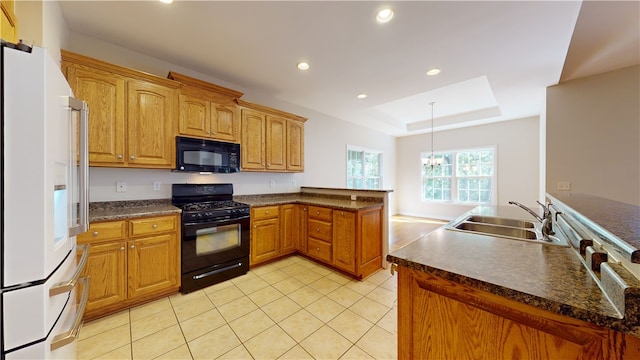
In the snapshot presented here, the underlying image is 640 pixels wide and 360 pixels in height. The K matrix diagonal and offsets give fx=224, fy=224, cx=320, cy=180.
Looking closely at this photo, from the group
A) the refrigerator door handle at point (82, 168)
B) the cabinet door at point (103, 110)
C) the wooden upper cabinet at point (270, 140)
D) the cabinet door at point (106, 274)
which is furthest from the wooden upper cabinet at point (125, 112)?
the refrigerator door handle at point (82, 168)

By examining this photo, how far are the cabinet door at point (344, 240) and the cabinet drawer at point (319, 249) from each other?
A: 12 centimetres

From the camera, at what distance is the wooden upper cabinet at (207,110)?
8.29 ft

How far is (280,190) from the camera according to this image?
3922 mm

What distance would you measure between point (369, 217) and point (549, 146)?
2.91 meters

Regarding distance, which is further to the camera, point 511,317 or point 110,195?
point 110,195

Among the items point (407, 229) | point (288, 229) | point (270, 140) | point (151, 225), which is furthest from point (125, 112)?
point (407, 229)

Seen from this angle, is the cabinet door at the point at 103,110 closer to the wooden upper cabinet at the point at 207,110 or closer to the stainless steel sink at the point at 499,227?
the wooden upper cabinet at the point at 207,110

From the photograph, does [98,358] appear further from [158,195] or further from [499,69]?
[499,69]

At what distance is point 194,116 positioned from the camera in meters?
2.60

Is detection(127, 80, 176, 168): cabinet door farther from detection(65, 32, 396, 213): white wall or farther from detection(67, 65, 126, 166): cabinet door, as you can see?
detection(65, 32, 396, 213): white wall

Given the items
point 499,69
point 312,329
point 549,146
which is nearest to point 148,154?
point 312,329

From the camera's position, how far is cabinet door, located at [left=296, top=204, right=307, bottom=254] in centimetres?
327

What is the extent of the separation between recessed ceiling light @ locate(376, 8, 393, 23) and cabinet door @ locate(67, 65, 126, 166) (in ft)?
8.03

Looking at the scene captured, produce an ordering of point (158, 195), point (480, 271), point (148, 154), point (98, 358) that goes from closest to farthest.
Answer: point (480, 271) → point (98, 358) → point (148, 154) → point (158, 195)
